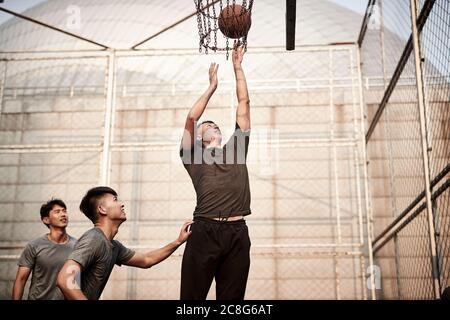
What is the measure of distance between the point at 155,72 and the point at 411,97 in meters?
7.73

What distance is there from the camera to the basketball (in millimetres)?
4406

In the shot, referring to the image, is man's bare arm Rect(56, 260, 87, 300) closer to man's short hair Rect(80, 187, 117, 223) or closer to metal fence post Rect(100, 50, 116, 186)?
man's short hair Rect(80, 187, 117, 223)

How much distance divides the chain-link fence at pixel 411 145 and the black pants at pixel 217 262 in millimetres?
1572

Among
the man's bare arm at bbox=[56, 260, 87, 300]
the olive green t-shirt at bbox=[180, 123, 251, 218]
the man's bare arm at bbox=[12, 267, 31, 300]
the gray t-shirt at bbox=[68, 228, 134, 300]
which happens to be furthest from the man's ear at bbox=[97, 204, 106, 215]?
the man's bare arm at bbox=[12, 267, 31, 300]

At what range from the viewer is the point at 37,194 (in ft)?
27.4

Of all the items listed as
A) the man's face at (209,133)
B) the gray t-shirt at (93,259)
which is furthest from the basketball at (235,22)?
the gray t-shirt at (93,259)

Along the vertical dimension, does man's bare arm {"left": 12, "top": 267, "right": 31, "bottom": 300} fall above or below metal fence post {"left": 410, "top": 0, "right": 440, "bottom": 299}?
below

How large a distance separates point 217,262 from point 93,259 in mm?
849

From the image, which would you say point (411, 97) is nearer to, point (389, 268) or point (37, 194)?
point (389, 268)

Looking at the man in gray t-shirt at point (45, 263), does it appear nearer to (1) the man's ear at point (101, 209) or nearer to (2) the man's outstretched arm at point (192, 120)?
(1) the man's ear at point (101, 209)

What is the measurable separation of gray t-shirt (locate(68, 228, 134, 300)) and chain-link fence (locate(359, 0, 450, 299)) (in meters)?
2.42

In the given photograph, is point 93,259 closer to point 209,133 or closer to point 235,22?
point 209,133

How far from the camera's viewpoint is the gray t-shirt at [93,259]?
2818 mm
